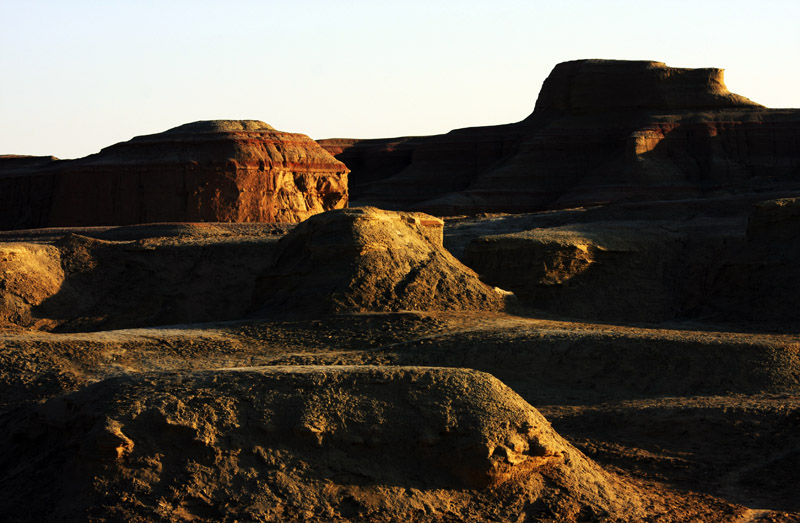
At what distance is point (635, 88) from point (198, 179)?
2532cm

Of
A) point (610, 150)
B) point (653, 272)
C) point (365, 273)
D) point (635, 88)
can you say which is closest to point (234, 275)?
point (365, 273)

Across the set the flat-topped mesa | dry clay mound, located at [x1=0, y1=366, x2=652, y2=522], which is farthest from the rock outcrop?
the flat-topped mesa

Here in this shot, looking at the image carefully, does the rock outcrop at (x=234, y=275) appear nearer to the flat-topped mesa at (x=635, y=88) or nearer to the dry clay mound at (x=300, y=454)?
the dry clay mound at (x=300, y=454)

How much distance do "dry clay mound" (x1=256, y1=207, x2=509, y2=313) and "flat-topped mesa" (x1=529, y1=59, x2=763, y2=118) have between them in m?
34.9

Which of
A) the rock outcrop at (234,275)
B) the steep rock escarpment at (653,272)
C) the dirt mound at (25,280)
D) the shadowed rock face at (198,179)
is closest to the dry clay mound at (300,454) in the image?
the rock outcrop at (234,275)

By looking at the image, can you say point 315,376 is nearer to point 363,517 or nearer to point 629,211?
point 363,517

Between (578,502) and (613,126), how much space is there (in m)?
43.9

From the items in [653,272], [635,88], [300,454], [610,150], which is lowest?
[300,454]

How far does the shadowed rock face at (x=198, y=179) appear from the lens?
3145cm

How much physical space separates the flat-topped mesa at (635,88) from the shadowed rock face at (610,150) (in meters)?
0.05

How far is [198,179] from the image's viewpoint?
31.5m

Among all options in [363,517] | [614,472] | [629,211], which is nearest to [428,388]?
[363,517]

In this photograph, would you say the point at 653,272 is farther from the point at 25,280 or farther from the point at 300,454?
the point at 300,454

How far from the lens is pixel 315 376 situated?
7.96 metres
